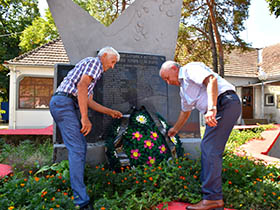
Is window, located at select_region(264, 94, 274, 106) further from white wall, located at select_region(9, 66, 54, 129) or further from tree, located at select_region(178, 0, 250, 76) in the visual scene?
white wall, located at select_region(9, 66, 54, 129)

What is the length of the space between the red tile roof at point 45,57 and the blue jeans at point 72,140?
1080 cm

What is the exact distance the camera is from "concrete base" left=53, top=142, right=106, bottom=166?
12.0ft

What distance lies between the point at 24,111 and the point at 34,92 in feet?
4.45

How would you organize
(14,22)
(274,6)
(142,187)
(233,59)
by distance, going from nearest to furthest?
(142,187) < (274,6) < (233,59) < (14,22)

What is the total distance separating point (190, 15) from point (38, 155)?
10.4 metres

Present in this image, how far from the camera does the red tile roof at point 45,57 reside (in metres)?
13.0

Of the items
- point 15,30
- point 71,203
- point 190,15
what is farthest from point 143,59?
point 15,30

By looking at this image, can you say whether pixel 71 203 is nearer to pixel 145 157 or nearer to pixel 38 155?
pixel 145 157

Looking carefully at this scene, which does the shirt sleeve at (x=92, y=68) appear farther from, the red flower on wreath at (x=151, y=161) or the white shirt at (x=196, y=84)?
the red flower on wreath at (x=151, y=161)

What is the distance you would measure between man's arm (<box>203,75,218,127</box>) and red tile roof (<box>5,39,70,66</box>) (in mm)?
11569

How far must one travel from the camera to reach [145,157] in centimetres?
348

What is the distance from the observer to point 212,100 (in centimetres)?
223

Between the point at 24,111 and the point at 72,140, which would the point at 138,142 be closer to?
the point at 72,140

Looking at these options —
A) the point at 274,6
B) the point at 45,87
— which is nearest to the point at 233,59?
the point at 274,6
